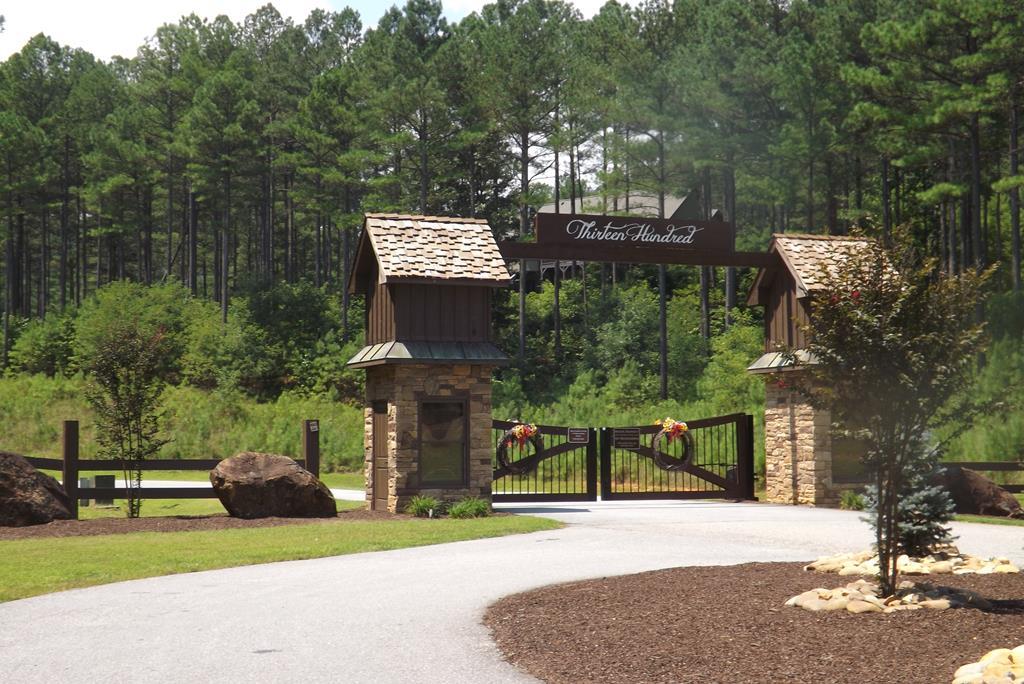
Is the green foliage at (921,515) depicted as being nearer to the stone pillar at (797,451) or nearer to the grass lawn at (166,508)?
the stone pillar at (797,451)

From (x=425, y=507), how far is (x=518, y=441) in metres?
4.47

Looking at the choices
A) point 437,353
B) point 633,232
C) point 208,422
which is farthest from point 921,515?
point 208,422

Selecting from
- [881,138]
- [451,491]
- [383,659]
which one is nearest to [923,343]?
[383,659]

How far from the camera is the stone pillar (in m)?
24.1

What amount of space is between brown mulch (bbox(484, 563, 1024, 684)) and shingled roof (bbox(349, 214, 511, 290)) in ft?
34.9

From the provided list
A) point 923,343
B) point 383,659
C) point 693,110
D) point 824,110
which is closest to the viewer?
point 383,659

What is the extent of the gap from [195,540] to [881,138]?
32.8 meters

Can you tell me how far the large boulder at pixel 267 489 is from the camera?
65.9ft

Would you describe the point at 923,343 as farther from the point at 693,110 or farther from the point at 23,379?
the point at 23,379

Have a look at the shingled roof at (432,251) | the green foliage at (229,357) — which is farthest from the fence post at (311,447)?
the green foliage at (229,357)

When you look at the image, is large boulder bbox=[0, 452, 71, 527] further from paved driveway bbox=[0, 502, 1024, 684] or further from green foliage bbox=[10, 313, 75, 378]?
green foliage bbox=[10, 313, 75, 378]

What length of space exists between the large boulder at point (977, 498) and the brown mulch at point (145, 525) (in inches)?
430

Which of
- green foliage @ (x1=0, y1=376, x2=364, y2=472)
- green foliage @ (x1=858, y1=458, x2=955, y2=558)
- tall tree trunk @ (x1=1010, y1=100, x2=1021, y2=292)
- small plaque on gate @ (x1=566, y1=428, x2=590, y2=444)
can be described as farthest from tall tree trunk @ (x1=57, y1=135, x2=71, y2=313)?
green foliage @ (x1=858, y1=458, x2=955, y2=558)

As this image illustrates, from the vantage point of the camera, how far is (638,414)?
128 ft
